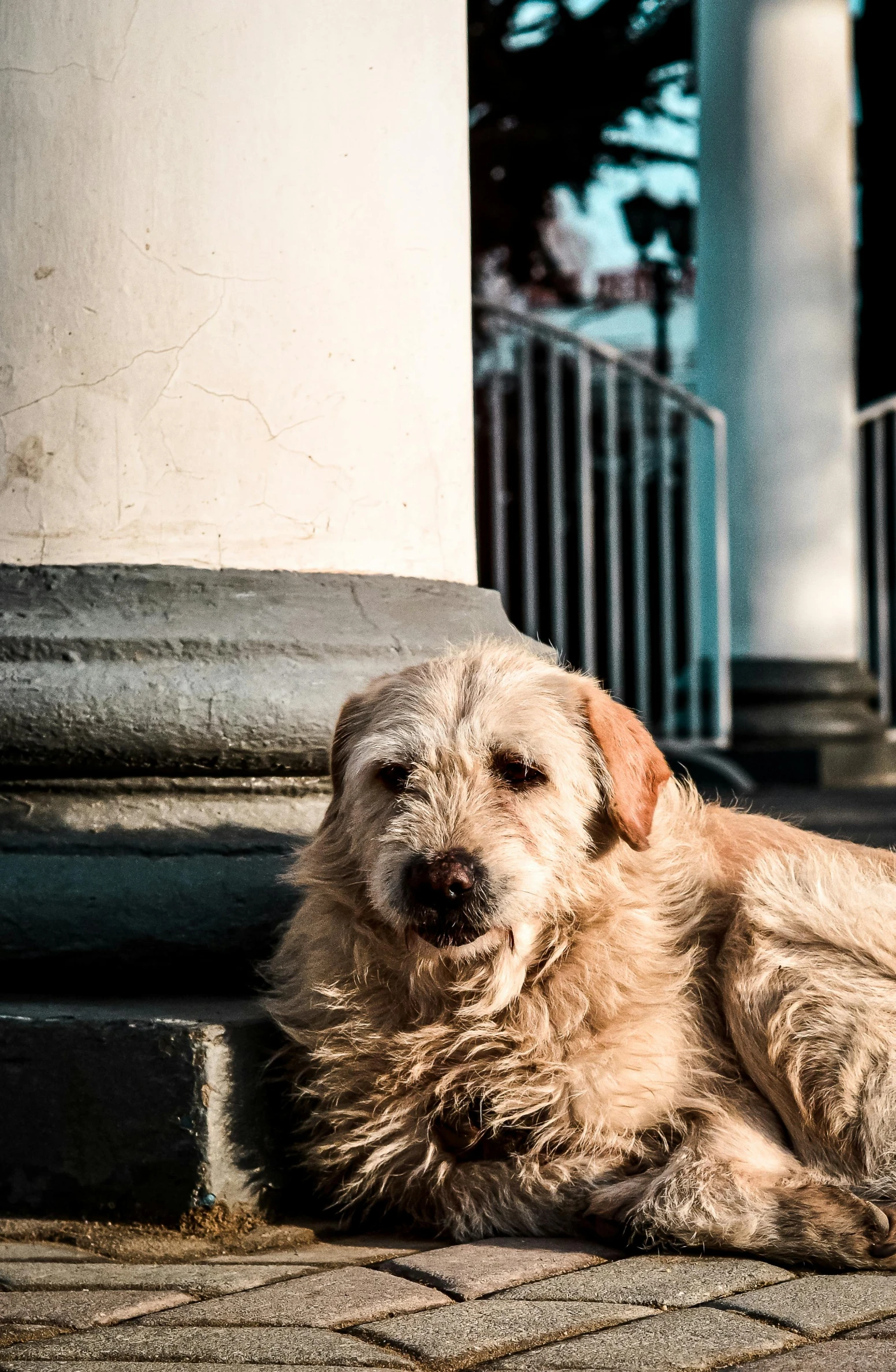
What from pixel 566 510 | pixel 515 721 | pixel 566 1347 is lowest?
pixel 566 1347

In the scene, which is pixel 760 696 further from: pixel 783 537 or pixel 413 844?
pixel 413 844

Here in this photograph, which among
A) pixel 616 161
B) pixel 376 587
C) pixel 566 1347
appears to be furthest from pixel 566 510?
pixel 566 1347

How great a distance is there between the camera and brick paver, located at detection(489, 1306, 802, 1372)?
2109 millimetres

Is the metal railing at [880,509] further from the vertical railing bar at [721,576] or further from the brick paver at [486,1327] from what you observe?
the brick paver at [486,1327]

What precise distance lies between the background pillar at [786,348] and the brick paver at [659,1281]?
6.87 meters

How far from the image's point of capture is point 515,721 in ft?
A: 9.90

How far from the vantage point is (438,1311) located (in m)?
2.37

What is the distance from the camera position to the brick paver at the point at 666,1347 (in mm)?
2109

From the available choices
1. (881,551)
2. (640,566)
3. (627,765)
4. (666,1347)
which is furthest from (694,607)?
(666,1347)

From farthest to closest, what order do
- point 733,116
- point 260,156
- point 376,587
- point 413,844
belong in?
point 733,116
point 376,587
point 260,156
point 413,844

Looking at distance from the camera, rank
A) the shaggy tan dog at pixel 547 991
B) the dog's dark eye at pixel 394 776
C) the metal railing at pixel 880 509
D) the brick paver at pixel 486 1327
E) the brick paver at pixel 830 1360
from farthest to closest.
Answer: the metal railing at pixel 880 509 → the dog's dark eye at pixel 394 776 → the shaggy tan dog at pixel 547 991 → the brick paver at pixel 486 1327 → the brick paver at pixel 830 1360

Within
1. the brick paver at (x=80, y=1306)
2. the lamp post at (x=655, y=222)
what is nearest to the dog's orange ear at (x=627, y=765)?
the brick paver at (x=80, y=1306)

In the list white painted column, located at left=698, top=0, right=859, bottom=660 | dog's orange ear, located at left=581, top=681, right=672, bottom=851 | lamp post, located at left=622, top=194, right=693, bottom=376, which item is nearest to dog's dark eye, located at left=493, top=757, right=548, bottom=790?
dog's orange ear, located at left=581, top=681, right=672, bottom=851

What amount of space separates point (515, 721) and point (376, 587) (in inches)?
31.6
